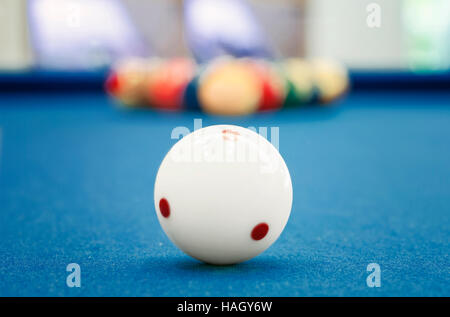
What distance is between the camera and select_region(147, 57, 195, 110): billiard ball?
4.50 meters

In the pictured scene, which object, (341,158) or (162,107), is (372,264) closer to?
(341,158)

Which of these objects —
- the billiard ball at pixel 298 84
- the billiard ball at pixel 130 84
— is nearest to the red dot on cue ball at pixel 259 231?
the billiard ball at pixel 298 84

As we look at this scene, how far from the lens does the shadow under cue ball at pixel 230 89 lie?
4.26 metres

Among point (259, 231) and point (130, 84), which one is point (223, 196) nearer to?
point (259, 231)

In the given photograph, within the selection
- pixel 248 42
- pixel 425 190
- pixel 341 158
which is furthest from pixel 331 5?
pixel 425 190

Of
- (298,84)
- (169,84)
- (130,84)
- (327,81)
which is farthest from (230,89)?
(327,81)

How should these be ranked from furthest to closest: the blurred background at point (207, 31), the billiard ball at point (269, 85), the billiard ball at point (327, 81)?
the blurred background at point (207, 31) < the billiard ball at point (327, 81) < the billiard ball at point (269, 85)

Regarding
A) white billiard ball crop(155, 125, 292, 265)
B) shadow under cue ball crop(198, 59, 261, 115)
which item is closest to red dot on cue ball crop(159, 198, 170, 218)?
white billiard ball crop(155, 125, 292, 265)

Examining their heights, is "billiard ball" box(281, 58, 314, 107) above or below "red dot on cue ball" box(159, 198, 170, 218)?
below

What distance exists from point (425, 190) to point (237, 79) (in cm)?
212

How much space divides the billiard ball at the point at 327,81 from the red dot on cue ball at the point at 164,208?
3747 mm

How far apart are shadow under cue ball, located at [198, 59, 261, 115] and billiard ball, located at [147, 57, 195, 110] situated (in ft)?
0.58

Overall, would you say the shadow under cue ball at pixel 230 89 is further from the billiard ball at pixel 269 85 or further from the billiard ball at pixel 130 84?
the billiard ball at pixel 130 84

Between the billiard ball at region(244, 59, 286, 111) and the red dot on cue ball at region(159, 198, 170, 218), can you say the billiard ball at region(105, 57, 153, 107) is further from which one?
the red dot on cue ball at region(159, 198, 170, 218)
